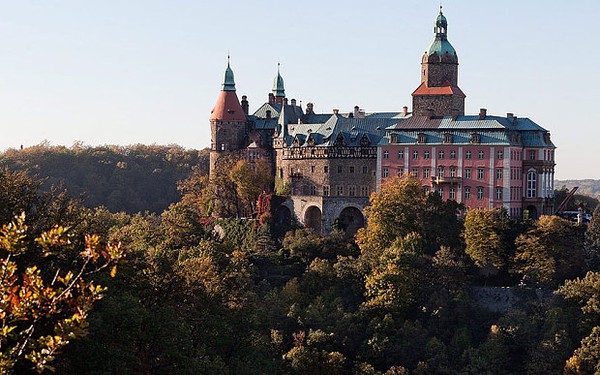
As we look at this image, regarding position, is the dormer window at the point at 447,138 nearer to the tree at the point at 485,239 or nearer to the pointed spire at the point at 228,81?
the tree at the point at 485,239

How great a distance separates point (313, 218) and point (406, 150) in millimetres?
8584

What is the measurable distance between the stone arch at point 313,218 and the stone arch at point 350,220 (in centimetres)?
170

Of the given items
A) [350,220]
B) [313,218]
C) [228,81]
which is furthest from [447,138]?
[228,81]

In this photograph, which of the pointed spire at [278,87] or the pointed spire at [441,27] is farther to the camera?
the pointed spire at [278,87]

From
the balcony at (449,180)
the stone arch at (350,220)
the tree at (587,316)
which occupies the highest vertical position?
the balcony at (449,180)

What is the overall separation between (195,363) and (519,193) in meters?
39.3

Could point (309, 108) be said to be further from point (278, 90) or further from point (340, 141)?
point (340, 141)

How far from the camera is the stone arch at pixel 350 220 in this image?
74.9m

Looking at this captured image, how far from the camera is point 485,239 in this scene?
2571 inches

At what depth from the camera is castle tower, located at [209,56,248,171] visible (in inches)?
3223

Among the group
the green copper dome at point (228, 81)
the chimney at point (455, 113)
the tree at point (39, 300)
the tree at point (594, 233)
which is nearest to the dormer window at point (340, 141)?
the chimney at point (455, 113)

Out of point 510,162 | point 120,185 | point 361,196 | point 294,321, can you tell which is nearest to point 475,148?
point 510,162

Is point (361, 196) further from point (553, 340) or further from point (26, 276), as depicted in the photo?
point (26, 276)

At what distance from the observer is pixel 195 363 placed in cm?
3788
